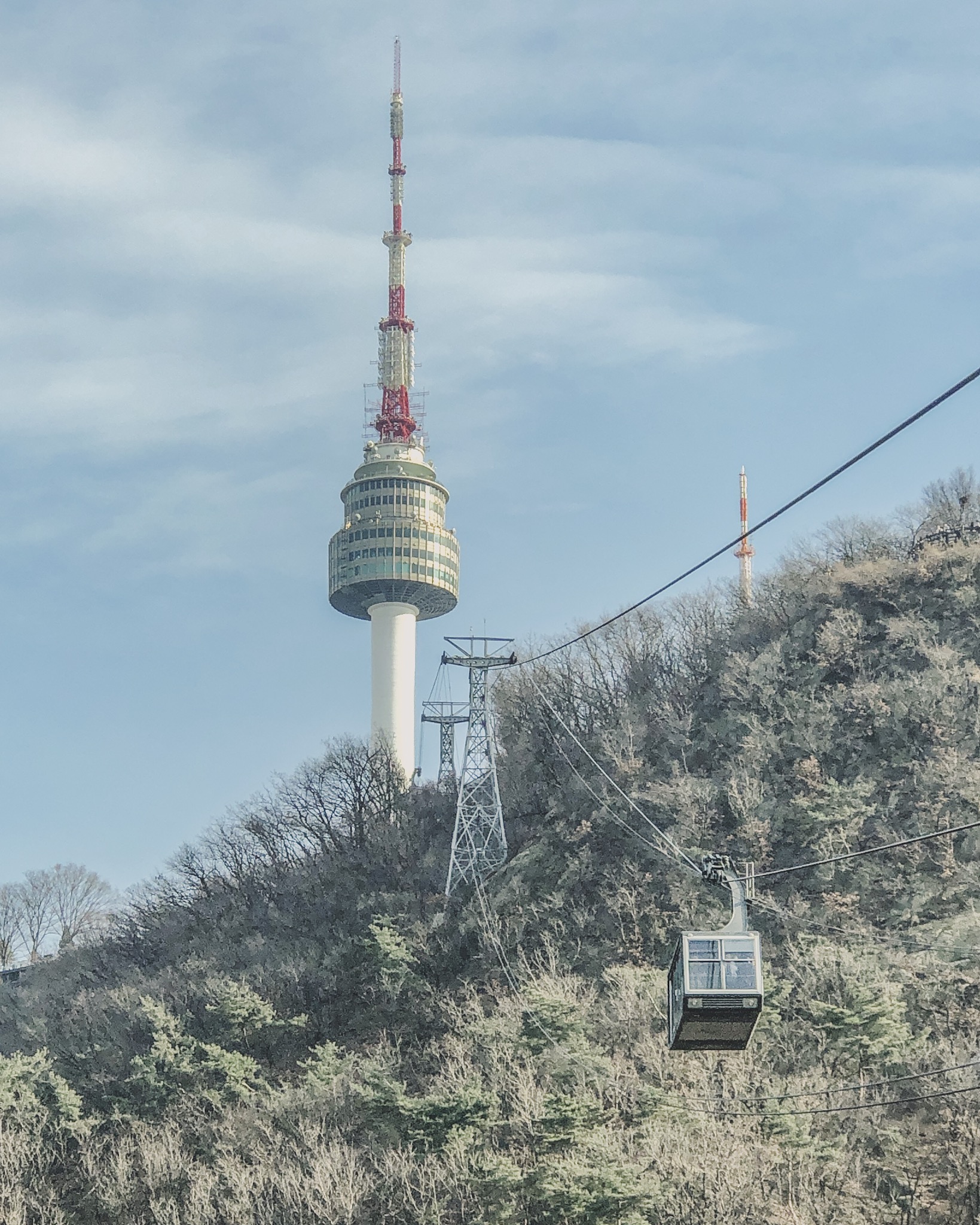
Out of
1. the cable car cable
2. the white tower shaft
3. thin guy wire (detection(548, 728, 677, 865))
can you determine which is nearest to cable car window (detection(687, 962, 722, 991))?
the cable car cable

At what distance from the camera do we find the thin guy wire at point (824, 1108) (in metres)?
37.8

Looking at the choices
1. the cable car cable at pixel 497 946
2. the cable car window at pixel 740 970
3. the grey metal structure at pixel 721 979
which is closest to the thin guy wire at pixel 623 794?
the cable car cable at pixel 497 946

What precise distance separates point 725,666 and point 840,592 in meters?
7.53

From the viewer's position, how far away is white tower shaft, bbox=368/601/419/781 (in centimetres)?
9838

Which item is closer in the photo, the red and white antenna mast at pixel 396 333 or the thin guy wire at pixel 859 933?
the thin guy wire at pixel 859 933

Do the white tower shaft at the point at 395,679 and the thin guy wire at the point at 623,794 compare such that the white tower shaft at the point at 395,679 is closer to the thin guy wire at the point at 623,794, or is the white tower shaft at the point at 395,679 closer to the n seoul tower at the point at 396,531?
the n seoul tower at the point at 396,531

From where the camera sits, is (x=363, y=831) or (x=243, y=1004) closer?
(x=243, y=1004)

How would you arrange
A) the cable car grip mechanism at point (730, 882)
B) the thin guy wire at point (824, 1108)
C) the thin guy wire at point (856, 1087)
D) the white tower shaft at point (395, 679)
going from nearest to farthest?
the cable car grip mechanism at point (730, 882)
the thin guy wire at point (824, 1108)
the thin guy wire at point (856, 1087)
the white tower shaft at point (395, 679)

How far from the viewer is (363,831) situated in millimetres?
80062

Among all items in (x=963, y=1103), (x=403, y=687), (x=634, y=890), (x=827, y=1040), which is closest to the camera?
(x=963, y=1103)

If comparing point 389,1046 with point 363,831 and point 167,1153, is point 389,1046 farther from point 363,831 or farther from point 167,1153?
point 363,831

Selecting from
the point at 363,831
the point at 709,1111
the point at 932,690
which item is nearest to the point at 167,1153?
the point at 709,1111

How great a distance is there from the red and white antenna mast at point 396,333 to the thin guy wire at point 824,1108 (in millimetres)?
76842

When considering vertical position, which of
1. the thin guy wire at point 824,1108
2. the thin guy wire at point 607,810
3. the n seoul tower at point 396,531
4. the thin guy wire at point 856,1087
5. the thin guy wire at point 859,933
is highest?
the n seoul tower at point 396,531
